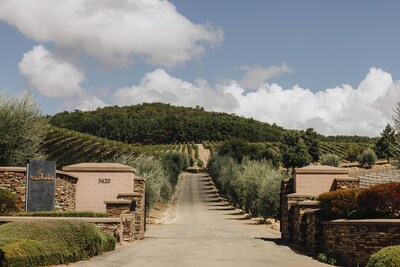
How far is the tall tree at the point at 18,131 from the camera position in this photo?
2962cm

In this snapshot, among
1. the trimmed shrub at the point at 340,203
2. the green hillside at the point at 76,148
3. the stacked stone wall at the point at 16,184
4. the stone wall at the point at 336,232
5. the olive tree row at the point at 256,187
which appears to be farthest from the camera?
the green hillside at the point at 76,148

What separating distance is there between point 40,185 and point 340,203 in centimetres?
1372

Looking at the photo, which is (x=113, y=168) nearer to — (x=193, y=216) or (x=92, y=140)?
(x=193, y=216)

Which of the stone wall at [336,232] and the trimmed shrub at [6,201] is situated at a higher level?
the trimmed shrub at [6,201]

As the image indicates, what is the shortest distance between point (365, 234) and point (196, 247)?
26.2 ft

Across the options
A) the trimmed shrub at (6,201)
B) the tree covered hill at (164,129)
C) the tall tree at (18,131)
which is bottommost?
the trimmed shrub at (6,201)

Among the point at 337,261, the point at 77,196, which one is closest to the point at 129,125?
the point at 77,196

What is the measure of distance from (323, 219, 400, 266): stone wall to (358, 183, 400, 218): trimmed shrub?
2.61 feet

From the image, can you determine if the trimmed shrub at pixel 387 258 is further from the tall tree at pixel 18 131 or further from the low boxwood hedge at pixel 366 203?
the tall tree at pixel 18 131

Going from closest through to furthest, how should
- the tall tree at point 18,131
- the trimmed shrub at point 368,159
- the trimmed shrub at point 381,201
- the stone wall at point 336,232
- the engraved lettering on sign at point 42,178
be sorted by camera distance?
the stone wall at point 336,232, the trimmed shrub at point 381,201, the engraved lettering on sign at point 42,178, the tall tree at point 18,131, the trimmed shrub at point 368,159

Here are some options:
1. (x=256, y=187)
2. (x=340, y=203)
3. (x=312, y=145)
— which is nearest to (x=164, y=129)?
(x=312, y=145)

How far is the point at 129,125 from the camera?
157875 millimetres

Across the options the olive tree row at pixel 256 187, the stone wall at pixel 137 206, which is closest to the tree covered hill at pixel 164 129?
the olive tree row at pixel 256 187

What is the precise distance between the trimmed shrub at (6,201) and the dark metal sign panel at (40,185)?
1.27 meters
